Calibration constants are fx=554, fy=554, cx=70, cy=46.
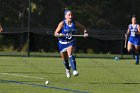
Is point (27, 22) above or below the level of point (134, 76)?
above

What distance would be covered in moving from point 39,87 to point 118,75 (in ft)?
16.6

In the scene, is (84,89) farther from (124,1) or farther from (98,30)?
(124,1)

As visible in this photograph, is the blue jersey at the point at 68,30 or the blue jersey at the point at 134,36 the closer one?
the blue jersey at the point at 68,30

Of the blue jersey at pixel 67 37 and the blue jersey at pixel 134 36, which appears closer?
the blue jersey at pixel 67 37

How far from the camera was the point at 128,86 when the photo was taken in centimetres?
1361

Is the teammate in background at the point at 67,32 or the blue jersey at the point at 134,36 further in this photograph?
the blue jersey at the point at 134,36

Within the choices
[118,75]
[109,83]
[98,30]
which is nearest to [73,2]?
[98,30]

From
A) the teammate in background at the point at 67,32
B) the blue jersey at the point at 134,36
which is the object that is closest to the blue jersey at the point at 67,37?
the teammate in background at the point at 67,32

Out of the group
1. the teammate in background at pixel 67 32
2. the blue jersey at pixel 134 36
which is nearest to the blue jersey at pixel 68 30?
the teammate in background at pixel 67 32

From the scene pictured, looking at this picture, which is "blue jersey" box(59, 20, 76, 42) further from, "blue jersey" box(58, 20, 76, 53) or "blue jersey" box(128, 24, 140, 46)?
"blue jersey" box(128, 24, 140, 46)

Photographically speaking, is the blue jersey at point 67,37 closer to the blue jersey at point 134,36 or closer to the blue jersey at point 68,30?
the blue jersey at point 68,30

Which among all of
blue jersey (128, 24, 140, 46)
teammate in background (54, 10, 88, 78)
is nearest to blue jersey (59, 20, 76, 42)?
teammate in background (54, 10, 88, 78)

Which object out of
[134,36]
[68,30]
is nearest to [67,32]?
[68,30]

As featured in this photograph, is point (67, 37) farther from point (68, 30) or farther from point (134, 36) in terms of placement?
point (134, 36)
